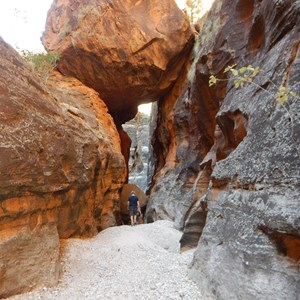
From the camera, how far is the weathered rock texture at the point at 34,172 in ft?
13.7

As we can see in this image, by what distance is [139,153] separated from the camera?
29688mm

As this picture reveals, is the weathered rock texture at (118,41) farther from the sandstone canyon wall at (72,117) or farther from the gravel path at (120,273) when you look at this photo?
the gravel path at (120,273)

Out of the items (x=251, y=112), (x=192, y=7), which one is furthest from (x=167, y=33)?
(x=251, y=112)

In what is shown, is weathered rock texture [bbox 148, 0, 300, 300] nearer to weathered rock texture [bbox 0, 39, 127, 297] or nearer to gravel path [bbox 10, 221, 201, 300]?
gravel path [bbox 10, 221, 201, 300]

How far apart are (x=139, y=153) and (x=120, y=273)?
24845 mm

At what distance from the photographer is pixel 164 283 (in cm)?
441

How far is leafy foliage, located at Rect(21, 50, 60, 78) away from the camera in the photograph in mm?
11781

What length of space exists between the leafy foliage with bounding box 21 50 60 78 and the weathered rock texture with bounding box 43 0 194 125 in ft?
3.09

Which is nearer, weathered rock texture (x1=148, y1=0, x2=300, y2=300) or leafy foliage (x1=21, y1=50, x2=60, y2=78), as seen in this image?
weathered rock texture (x1=148, y1=0, x2=300, y2=300)

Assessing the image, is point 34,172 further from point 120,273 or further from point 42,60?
point 42,60

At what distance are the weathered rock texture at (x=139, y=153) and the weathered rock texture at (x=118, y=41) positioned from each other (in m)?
13.7

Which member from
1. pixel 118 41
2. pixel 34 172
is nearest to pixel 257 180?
pixel 34 172

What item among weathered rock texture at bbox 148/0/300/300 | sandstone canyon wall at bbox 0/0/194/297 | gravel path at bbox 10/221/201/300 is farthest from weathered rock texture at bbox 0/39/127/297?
weathered rock texture at bbox 148/0/300/300

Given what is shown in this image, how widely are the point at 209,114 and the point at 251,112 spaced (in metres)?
6.44
